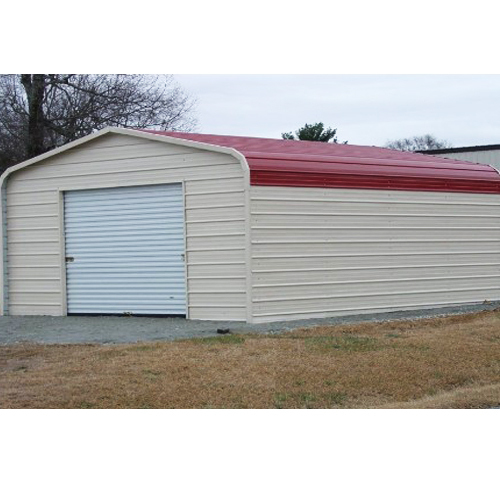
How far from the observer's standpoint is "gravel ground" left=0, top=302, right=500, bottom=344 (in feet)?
51.8

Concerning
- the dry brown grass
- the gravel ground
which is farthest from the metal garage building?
the dry brown grass

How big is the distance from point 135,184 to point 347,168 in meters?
4.06

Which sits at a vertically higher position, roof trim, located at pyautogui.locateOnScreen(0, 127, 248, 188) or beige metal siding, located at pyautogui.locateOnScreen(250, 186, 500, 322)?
roof trim, located at pyautogui.locateOnScreen(0, 127, 248, 188)

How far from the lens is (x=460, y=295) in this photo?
20.8 meters

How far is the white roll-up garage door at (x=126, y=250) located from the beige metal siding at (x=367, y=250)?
6.08ft

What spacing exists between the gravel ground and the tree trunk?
51.4 ft

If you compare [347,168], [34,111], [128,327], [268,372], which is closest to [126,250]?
[128,327]

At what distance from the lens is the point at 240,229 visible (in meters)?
17.3

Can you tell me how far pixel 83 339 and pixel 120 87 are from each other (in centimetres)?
2121

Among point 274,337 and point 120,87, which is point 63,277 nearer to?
point 274,337

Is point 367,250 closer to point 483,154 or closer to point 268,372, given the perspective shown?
point 268,372

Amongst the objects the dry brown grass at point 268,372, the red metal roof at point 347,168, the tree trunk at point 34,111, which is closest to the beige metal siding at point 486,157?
the red metal roof at point 347,168

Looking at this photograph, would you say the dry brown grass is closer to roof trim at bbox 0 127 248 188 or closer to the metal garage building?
the metal garage building
